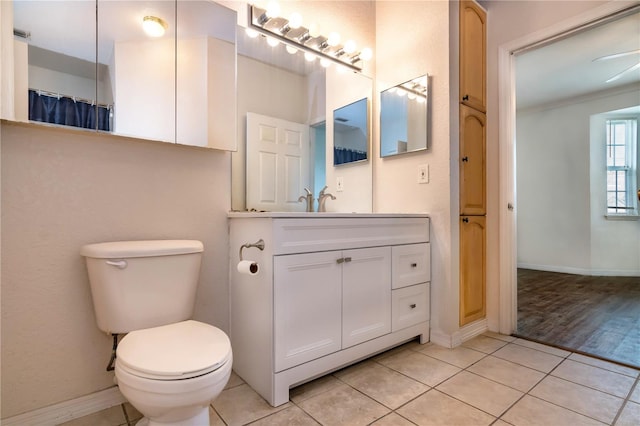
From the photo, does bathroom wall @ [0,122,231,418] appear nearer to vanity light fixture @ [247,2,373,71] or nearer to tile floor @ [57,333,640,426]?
tile floor @ [57,333,640,426]

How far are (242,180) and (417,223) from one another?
3.77ft

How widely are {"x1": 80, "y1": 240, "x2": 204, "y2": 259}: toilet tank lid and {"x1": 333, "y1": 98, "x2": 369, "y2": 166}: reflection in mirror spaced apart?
1.27m

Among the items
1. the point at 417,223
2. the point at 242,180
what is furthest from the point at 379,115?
the point at 242,180

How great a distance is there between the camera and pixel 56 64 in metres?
1.30

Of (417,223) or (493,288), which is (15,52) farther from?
(493,288)

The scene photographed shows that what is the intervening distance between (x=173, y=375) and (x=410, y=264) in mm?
1475

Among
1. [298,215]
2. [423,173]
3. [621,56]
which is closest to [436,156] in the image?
[423,173]

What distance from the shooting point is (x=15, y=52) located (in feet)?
4.01

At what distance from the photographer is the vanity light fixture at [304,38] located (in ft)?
6.21

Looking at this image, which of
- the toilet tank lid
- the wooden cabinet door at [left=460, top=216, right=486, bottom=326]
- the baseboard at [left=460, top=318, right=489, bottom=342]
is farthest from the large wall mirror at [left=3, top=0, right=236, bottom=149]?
the baseboard at [left=460, top=318, right=489, bottom=342]

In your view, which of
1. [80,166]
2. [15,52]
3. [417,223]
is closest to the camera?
[15,52]

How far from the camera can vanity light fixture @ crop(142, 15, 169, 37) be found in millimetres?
1503

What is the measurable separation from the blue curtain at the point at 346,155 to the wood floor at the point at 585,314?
175 centimetres

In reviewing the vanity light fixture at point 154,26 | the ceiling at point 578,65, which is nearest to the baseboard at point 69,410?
the vanity light fixture at point 154,26
